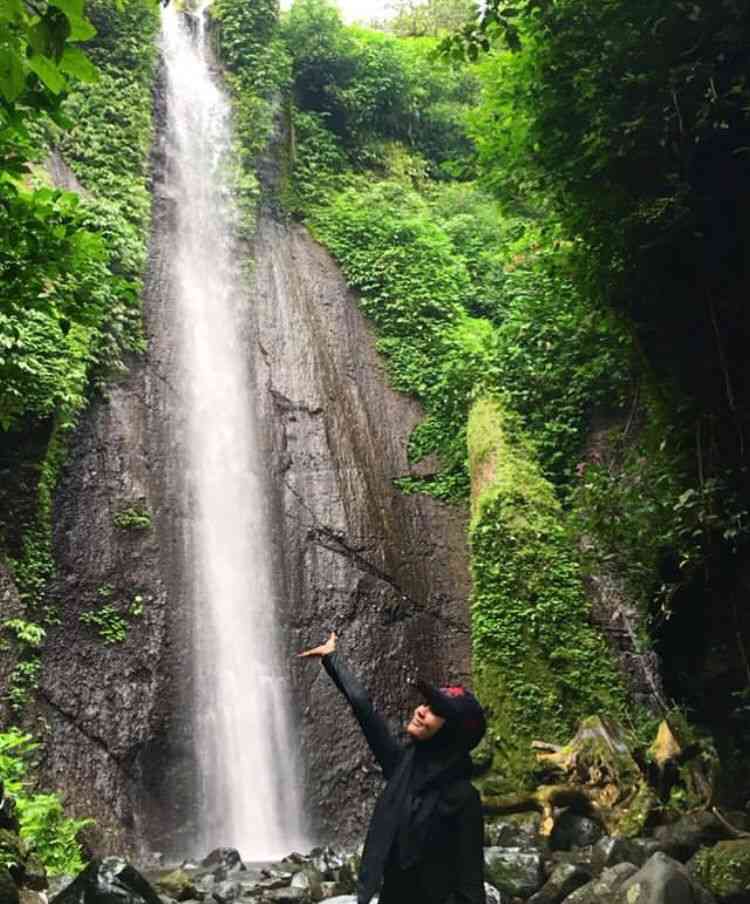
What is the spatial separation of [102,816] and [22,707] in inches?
57.5

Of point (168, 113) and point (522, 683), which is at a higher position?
point (168, 113)

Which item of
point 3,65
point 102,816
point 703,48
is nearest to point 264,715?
point 102,816

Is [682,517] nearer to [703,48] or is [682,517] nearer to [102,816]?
[703,48]

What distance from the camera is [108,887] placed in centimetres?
477

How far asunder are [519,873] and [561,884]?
44 centimetres

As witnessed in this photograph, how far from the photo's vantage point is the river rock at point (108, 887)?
4.72m

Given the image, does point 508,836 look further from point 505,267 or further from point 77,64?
point 505,267

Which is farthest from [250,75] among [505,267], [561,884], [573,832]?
[561,884]

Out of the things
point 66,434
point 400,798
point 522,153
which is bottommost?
point 400,798

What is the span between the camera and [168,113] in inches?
664

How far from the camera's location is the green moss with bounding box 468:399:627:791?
9.18 metres

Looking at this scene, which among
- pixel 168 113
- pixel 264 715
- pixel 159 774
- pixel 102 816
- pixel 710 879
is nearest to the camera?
pixel 710 879

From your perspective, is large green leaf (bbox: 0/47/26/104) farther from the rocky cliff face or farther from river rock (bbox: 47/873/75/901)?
the rocky cliff face

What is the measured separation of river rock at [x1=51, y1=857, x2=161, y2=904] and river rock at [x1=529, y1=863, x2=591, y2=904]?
2750 millimetres
